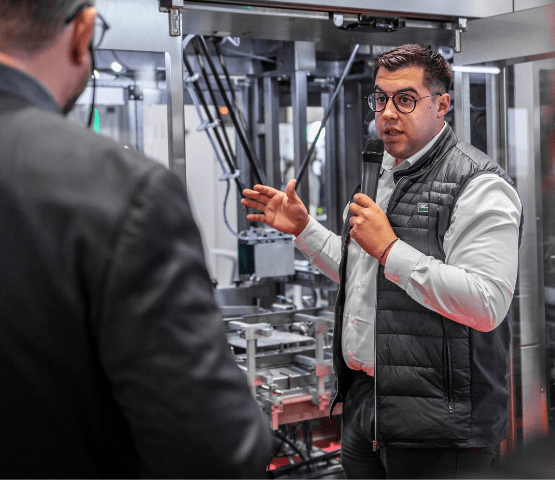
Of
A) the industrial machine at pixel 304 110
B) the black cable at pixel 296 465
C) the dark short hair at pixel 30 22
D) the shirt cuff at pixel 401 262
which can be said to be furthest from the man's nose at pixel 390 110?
the black cable at pixel 296 465

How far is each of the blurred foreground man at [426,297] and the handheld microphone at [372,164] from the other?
0.06m

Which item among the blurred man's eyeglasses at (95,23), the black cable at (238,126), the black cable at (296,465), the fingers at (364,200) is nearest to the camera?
the blurred man's eyeglasses at (95,23)

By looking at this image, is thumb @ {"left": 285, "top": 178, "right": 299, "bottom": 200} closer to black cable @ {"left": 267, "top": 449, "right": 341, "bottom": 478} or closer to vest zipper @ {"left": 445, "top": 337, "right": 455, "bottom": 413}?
vest zipper @ {"left": 445, "top": 337, "right": 455, "bottom": 413}

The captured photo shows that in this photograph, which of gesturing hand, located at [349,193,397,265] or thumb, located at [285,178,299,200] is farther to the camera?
thumb, located at [285,178,299,200]

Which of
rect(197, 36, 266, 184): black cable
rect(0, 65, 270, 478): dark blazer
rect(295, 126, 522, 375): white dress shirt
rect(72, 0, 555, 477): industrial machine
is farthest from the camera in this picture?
rect(197, 36, 266, 184): black cable

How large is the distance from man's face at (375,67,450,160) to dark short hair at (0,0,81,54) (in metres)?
1.30

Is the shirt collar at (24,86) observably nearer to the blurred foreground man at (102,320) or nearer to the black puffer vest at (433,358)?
the blurred foreground man at (102,320)

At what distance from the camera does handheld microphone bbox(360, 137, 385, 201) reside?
1853 mm

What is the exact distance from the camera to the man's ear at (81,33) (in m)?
0.72

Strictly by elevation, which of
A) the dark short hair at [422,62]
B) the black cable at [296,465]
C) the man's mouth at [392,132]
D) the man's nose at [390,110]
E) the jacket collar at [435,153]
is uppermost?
the dark short hair at [422,62]

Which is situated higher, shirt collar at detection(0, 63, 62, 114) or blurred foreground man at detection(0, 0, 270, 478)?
A: shirt collar at detection(0, 63, 62, 114)

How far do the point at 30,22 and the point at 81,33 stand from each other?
58 mm

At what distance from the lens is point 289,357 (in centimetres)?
308

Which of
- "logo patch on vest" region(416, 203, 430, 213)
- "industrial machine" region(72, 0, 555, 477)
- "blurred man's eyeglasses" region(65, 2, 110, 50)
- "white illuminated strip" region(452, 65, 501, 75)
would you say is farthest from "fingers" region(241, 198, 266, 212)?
"blurred man's eyeglasses" region(65, 2, 110, 50)
